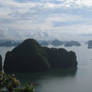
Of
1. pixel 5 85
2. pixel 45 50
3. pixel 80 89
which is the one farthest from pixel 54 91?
pixel 45 50

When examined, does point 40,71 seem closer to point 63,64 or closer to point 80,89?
point 63,64

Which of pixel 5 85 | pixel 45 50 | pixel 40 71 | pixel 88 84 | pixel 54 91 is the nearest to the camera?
pixel 5 85

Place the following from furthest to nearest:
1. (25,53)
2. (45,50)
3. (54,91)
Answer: (45,50), (25,53), (54,91)

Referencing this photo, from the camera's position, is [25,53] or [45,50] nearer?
[25,53]

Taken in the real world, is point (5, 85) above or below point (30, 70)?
above

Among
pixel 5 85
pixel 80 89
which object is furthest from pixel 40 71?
pixel 5 85

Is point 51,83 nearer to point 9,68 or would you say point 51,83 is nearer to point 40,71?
point 40,71
